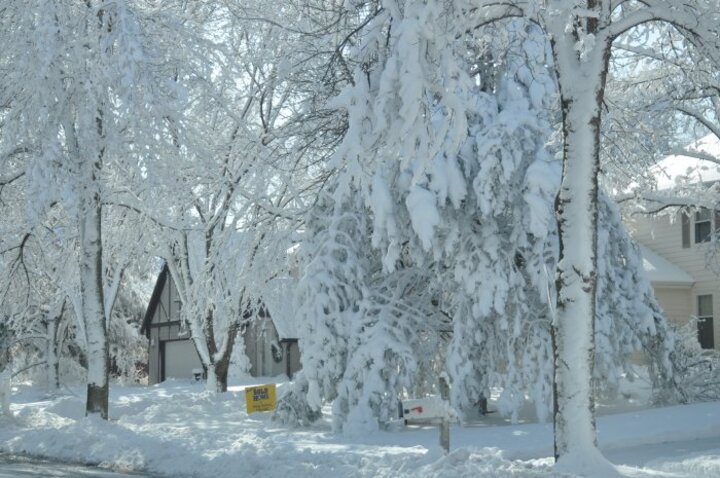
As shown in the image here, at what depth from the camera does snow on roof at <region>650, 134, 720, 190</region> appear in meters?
22.9

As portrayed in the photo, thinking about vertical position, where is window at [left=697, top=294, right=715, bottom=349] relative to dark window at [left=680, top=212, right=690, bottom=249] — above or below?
below

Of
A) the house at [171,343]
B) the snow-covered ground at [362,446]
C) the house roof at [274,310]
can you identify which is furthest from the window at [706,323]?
the house at [171,343]

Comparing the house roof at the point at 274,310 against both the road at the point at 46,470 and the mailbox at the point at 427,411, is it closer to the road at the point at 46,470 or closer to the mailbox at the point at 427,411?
the road at the point at 46,470

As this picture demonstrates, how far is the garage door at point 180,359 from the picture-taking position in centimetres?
4373

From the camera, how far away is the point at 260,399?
19.9 meters

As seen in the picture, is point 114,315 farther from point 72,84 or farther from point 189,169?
point 72,84

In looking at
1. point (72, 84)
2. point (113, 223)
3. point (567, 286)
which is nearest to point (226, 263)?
point (113, 223)

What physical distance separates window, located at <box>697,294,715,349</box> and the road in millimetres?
19973

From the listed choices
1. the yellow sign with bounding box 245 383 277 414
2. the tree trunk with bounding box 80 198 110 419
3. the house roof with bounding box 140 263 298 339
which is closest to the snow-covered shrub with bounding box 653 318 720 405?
the house roof with bounding box 140 263 298 339

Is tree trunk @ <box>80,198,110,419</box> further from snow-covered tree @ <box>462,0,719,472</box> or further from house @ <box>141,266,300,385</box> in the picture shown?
house @ <box>141,266,300,385</box>

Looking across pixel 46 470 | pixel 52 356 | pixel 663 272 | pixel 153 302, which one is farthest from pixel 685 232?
pixel 153 302

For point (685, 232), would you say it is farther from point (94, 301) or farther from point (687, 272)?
point (94, 301)

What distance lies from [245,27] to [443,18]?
12595 mm

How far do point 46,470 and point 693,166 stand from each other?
17.8m
